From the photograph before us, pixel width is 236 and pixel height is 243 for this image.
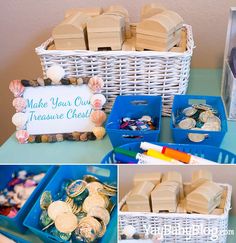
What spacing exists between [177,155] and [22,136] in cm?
31

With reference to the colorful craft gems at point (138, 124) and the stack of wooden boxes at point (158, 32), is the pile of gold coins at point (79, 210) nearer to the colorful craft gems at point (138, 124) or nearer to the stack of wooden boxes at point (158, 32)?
the colorful craft gems at point (138, 124)

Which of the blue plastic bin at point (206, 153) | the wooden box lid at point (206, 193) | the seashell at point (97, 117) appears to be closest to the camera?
the wooden box lid at point (206, 193)

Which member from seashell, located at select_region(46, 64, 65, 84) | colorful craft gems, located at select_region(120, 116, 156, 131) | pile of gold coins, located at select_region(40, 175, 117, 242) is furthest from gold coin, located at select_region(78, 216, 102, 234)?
seashell, located at select_region(46, 64, 65, 84)

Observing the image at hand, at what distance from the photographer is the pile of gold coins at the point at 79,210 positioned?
1.60 feet

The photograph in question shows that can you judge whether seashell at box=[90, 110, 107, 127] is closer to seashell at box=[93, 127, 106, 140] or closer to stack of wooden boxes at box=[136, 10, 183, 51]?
seashell at box=[93, 127, 106, 140]

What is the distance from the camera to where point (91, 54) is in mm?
718

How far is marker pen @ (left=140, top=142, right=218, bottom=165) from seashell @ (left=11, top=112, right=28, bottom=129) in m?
0.25

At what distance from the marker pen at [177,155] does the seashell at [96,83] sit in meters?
0.16

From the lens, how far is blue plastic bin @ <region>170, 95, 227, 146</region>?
608 millimetres

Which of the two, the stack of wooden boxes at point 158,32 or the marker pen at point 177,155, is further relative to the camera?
the stack of wooden boxes at point 158,32

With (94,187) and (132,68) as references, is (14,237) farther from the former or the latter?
(132,68)

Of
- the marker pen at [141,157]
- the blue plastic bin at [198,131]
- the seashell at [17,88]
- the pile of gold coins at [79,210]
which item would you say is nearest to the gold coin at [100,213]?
the pile of gold coins at [79,210]

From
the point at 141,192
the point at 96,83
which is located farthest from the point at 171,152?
the point at 96,83

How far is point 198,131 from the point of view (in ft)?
2.00
